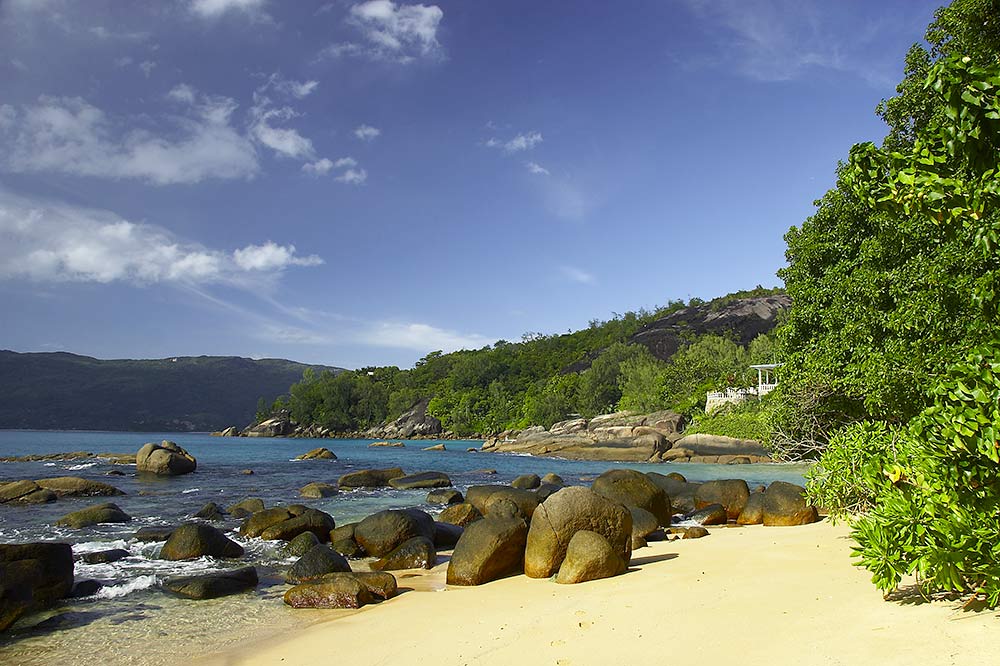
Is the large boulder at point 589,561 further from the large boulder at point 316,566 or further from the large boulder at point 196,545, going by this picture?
the large boulder at point 196,545

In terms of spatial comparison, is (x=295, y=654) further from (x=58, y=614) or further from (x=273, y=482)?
(x=273, y=482)

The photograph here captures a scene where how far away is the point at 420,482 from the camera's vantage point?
2772 cm

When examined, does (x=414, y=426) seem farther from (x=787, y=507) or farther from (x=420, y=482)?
(x=787, y=507)

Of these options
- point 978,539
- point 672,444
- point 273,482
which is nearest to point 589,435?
point 672,444

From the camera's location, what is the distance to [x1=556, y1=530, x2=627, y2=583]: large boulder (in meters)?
9.43

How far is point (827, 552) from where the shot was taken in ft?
30.8

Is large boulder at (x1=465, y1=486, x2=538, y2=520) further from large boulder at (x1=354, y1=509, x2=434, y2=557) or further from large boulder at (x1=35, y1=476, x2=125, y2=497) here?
large boulder at (x1=35, y1=476, x2=125, y2=497)

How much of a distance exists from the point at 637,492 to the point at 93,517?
597 inches

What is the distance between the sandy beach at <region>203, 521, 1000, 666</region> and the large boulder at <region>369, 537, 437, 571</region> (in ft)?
8.42

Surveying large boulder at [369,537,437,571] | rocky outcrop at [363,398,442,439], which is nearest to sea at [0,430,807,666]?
large boulder at [369,537,437,571]

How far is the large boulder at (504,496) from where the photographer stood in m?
16.2

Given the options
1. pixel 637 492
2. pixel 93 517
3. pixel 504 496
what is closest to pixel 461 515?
pixel 504 496

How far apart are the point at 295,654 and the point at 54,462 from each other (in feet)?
162

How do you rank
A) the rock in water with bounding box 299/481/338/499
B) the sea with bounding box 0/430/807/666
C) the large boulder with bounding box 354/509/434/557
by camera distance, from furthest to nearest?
the rock in water with bounding box 299/481/338/499 → the large boulder with bounding box 354/509/434/557 → the sea with bounding box 0/430/807/666
